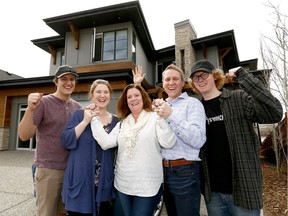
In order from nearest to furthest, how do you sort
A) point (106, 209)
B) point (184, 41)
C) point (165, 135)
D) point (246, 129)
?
point (165, 135) < point (246, 129) < point (106, 209) < point (184, 41)

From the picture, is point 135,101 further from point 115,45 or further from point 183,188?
point 115,45

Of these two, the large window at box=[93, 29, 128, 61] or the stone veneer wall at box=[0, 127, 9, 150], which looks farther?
the large window at box=[93, 29, 128, 61]

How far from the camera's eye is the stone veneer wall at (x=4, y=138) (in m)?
10.5

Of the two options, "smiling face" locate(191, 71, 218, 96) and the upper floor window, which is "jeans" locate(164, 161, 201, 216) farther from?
the upper floor window

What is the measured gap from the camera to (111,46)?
11117mm

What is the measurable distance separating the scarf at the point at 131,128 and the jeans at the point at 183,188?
42 centimetres

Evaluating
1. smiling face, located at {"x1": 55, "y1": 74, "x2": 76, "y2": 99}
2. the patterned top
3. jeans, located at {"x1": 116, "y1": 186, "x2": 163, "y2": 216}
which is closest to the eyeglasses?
the patterned top

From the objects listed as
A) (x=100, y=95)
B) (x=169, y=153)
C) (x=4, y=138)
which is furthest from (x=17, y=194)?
(x=4, y=138)

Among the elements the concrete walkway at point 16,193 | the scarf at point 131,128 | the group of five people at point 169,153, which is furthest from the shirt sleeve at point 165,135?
the concrete walkway at point 16,193

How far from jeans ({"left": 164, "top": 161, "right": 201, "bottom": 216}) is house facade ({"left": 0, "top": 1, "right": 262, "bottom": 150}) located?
24.4 ft

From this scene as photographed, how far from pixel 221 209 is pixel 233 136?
2.49 feet

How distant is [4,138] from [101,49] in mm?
7661

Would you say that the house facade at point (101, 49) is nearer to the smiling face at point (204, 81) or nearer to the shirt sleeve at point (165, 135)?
the smiling face at point (204, 81)

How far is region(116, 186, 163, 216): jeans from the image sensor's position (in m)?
1.68
